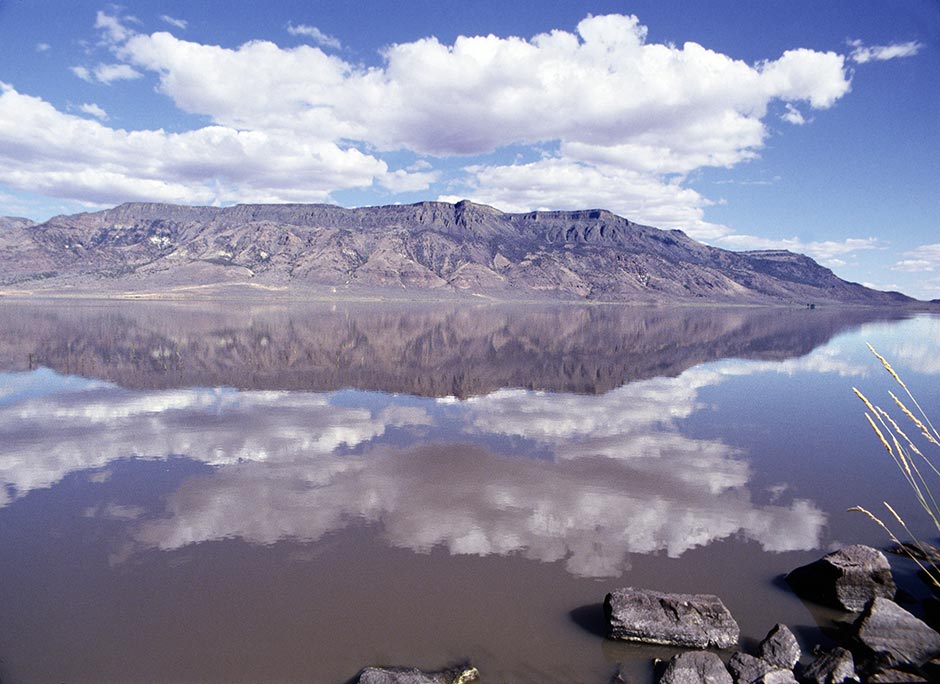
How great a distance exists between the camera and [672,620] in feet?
27.8

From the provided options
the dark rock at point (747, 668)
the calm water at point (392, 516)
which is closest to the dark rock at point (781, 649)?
the dark rock at point (747, 668)

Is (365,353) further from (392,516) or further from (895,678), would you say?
(895,678)

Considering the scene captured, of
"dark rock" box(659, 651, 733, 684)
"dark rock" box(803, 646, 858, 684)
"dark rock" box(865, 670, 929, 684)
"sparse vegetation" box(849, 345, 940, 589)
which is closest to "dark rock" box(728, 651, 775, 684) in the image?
"dark rock" box(659, 651, 733, 684)

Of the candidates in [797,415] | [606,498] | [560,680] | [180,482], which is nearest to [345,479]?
[180,482]

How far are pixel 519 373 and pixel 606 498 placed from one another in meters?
20.8

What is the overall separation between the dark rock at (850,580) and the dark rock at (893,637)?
1406mm

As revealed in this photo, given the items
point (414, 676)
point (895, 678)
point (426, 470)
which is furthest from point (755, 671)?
point (426, 470)

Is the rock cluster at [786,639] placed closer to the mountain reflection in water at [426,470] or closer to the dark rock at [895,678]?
the dark rock at [895,678]

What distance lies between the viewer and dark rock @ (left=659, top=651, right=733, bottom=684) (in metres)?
7.14

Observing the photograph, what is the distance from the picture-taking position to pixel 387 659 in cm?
809

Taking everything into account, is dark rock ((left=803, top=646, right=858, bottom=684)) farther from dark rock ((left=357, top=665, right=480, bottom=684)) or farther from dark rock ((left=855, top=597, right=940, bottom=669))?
dark rock ((left=357, top=665, right=480, bottom=684))

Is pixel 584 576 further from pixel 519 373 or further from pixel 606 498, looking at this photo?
pixel 519 373

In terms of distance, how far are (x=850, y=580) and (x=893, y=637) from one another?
206 cm

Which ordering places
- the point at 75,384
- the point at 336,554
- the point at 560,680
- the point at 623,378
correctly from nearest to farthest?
the point at 560,680, the point at 336,554, the point at 75,384, the point at 623,378
